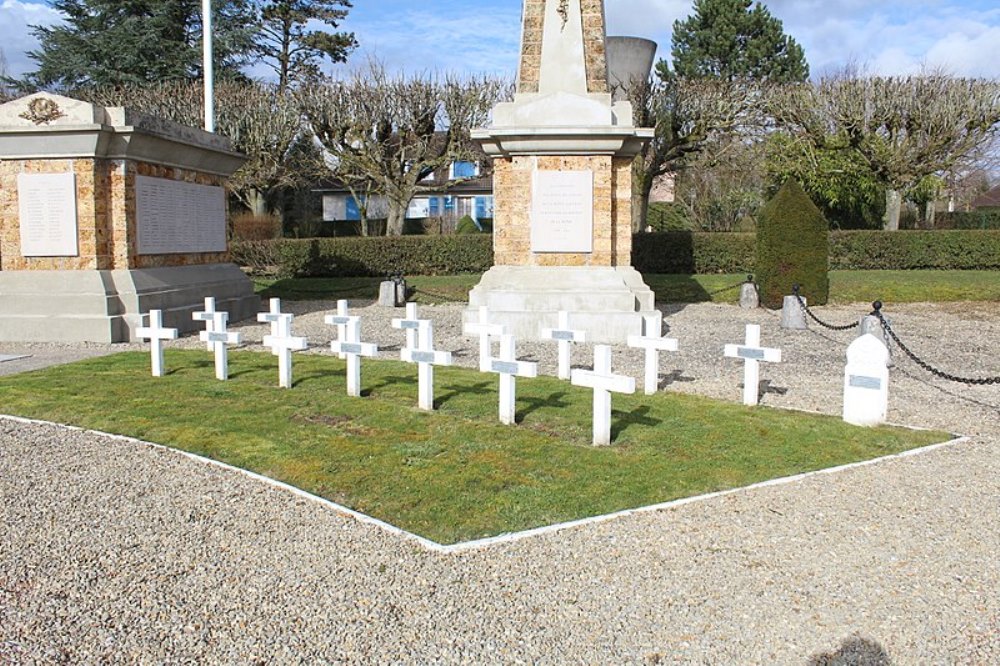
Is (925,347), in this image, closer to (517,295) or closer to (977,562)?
(517,295)

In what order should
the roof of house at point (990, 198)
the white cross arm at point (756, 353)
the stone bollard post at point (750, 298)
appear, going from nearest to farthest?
1. the white cross arm at point (756, 353)
2. the stone bollard post at point (750, 298)
3. the roof of house at point (990, 198)

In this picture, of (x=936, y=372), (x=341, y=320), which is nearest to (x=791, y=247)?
(x=936, y=372)

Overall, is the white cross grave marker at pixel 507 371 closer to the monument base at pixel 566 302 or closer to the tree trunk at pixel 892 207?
the monument base at pixel 566 302

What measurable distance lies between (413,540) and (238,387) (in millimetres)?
4569

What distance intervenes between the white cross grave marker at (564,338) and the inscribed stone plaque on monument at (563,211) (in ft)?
10.6

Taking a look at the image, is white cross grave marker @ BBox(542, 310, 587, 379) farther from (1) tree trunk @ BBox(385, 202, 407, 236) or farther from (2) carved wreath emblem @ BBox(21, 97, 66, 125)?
(1) tree trunk @ BBox(385, 202, 407, 236)

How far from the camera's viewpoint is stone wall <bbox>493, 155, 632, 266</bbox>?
12.4m

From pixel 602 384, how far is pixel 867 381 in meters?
2.38

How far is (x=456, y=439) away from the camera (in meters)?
6.51

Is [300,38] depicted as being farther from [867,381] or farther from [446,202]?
[867,381]

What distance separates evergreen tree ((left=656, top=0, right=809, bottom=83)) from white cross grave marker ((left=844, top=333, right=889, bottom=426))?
3998cm

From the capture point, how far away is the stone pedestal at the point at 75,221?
11875 millimetres

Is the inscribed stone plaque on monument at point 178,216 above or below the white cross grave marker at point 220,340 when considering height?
above

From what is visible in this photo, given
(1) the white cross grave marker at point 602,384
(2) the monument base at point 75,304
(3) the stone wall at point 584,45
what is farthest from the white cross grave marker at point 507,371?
(2) the monument base at point 75,304
